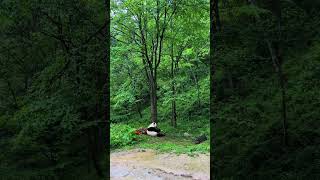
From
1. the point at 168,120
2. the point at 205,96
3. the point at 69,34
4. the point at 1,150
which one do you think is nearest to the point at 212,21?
the point at 69,34

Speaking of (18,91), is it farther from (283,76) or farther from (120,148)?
(120,148)

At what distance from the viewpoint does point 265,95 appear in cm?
439

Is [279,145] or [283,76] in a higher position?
[283,76]

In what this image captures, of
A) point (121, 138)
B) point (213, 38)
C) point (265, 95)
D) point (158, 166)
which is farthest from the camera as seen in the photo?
point (121, 138)

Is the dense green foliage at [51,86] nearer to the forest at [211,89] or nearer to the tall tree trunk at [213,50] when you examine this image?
the forest at [211,89]

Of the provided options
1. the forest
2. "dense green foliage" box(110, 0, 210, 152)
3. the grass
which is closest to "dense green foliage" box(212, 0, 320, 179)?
the forest

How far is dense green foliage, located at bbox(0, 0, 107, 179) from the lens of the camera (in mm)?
4500

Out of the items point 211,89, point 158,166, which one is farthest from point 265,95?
point 158,166

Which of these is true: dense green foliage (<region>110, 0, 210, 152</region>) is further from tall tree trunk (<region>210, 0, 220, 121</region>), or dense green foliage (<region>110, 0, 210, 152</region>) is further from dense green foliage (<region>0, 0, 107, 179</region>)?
dense green foliage (<region>0, 0, 107, 179</region>)

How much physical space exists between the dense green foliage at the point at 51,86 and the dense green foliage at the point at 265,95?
6.08 feet

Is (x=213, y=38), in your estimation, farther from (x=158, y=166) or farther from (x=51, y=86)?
(x=158, y=166)

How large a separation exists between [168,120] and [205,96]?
1937 mm

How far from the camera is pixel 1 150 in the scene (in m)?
4.72

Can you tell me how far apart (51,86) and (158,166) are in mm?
2775
